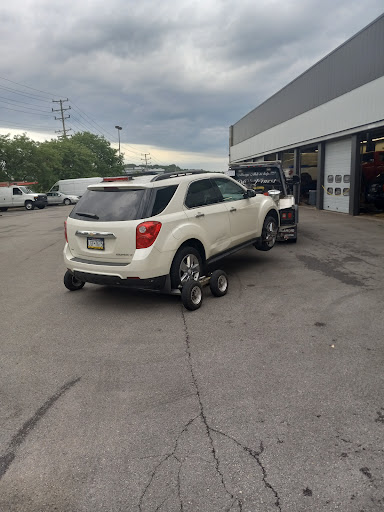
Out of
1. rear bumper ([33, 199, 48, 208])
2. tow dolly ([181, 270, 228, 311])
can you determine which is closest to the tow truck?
tow dolly ([181, 270, 228, 311])

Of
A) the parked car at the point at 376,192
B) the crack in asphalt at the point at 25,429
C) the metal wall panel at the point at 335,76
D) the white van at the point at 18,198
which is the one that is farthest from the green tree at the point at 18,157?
the crack in asphalt at the point at 25,429

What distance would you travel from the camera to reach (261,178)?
35.9 feet

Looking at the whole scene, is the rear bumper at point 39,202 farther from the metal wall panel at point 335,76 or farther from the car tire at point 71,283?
the car tire at point 71,283

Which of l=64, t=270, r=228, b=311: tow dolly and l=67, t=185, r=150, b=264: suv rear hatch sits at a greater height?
l=67, t=185, r=150, b=264: suv rear hatch

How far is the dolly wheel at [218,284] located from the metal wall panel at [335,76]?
44.3 ft

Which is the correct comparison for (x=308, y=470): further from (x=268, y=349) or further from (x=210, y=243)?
(x=210, y=243)

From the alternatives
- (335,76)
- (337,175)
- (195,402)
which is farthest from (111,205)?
(335,76)

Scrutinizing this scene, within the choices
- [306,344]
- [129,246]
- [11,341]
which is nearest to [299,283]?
[306,344]

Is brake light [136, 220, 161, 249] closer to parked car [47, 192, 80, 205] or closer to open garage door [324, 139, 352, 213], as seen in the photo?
open garage door [324, 139, 352, 213]

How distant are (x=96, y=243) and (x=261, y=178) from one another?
22.8 feet

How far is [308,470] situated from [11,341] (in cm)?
369

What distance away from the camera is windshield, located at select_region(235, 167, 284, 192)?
10789mm

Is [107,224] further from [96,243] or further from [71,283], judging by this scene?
[71,283]

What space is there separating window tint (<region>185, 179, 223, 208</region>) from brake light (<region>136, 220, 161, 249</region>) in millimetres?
868
